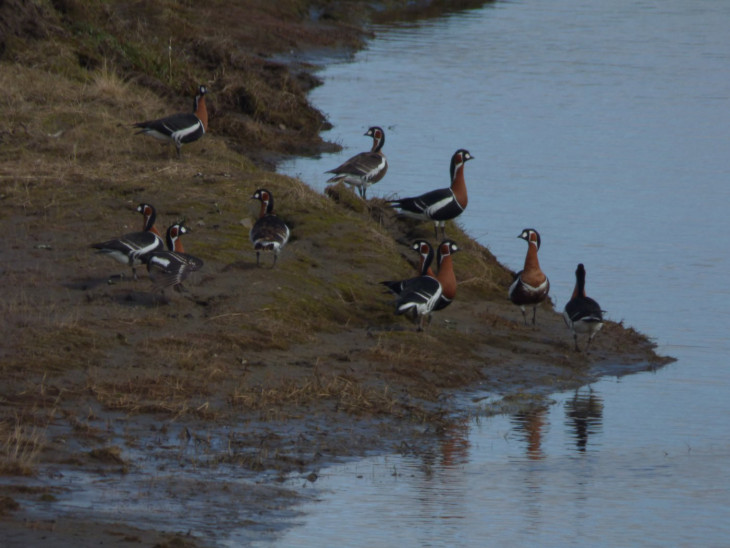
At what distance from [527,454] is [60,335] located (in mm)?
4627

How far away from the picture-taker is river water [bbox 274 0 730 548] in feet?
33.5

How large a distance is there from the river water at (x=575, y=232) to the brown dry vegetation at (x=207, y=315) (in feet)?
3.03

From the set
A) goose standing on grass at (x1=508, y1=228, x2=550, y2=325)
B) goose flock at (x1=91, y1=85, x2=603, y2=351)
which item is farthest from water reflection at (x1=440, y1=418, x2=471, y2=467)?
goose standing on grass at (x1=508, y1=228, x2=550, y2=325)

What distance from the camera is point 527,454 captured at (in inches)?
469

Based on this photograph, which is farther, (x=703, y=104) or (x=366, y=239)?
(x=703, y=104)

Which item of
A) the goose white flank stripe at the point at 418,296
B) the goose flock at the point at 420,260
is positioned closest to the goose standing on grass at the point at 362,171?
the goose flock at the point at 420,260

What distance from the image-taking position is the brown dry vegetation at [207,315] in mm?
11273

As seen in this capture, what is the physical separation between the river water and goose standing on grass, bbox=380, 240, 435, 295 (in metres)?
2.39

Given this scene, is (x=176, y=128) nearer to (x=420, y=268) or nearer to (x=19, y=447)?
(x=420, y=268)

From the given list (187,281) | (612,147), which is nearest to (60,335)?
(187,281)

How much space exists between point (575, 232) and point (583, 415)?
32.5 feet

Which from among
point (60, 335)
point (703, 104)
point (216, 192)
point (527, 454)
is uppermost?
point (703, 104)

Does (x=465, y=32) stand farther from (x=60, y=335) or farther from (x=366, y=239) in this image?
(x=60, y=335)

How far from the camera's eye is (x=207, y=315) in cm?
1372
